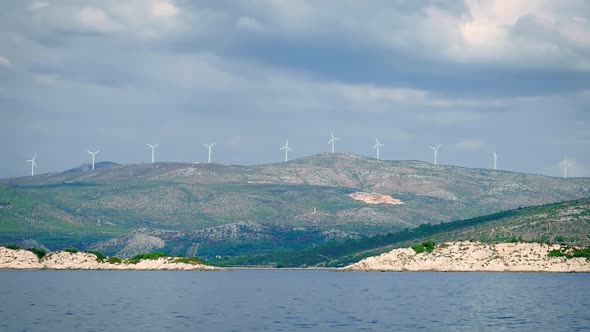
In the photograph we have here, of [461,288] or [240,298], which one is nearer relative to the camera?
[240,298]

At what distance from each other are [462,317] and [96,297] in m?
63.1

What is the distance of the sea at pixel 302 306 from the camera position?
93.4 m

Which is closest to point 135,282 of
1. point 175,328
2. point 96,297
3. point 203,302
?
point 96,297

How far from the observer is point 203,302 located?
130m

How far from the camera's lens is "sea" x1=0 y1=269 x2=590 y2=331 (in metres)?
93.4

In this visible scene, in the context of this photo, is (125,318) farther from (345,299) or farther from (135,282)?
(135,282)

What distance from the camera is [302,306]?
12081 centimetres

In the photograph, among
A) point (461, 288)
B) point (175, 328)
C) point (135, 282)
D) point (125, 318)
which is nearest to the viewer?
point (175, 328)

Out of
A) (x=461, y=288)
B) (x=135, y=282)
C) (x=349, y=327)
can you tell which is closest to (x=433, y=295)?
(x=461, y=288)

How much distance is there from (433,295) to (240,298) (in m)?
31.2

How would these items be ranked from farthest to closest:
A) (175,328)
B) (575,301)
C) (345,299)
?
(345,299) → (575,301) → (175,328)

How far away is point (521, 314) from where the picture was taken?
105250mm

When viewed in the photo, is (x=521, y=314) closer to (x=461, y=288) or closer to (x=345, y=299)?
(x=345, y=299)

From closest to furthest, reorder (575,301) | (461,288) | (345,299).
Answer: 1. (575,301)
2. (345,299)
3. (461,288)
